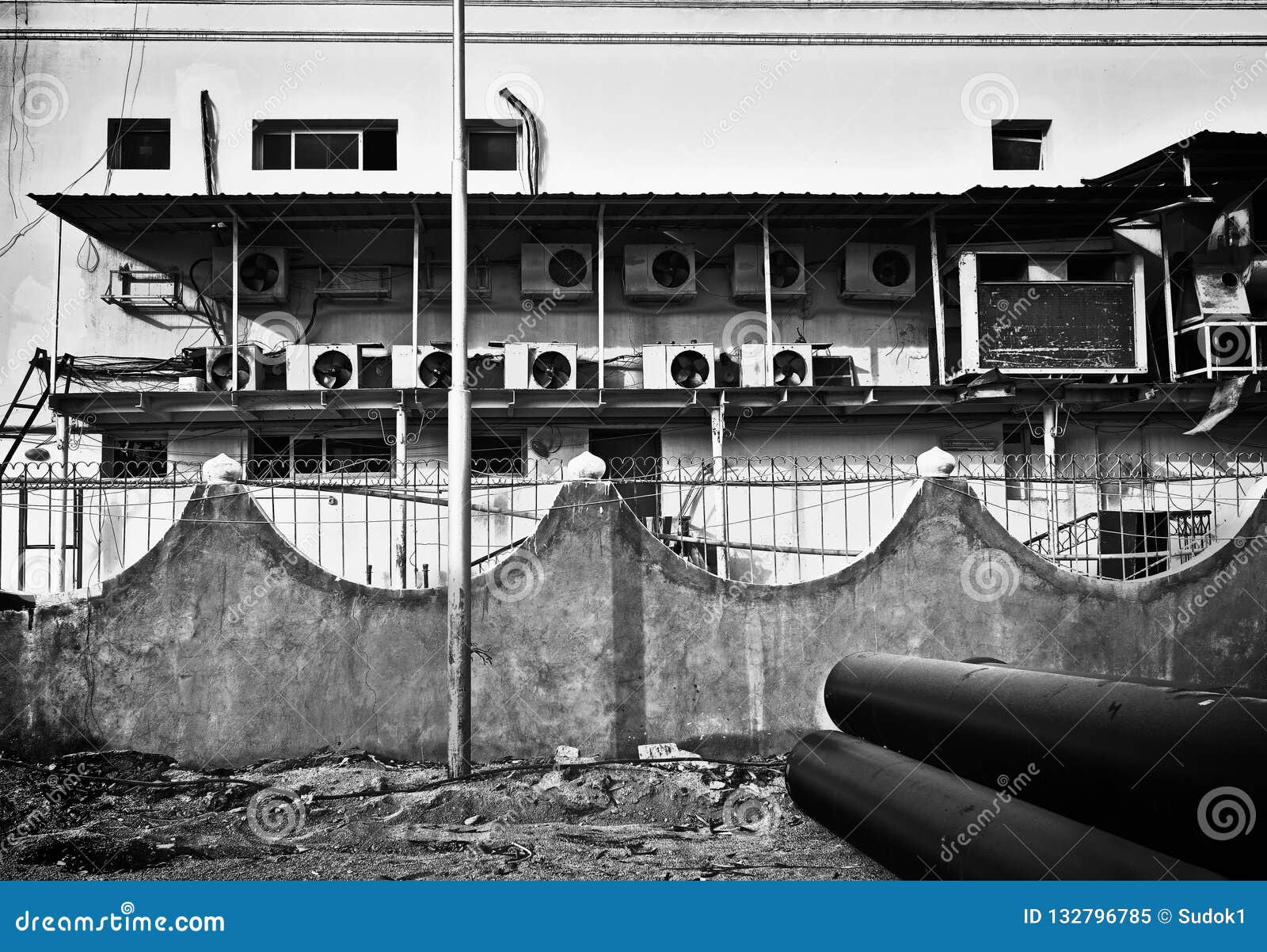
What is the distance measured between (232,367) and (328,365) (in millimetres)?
1596

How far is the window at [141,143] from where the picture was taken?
1936 cm

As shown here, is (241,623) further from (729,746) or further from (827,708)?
(827,708)

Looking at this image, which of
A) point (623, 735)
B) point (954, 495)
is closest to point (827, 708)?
point (623, 735)

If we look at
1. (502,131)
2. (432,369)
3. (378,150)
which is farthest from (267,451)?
(502,131)

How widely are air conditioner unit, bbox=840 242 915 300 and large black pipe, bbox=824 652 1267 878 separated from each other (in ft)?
46.8

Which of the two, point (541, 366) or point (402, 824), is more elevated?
point (541, 366)

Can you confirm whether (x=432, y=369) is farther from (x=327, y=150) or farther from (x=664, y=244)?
(x=327, y=150)

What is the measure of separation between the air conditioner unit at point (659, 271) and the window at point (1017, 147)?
20.4 ft

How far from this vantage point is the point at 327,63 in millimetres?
19609

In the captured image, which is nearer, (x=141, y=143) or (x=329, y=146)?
(x=141, y=143)

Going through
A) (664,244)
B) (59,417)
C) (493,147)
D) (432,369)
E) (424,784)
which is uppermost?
(493,147)

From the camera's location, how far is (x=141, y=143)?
19469mm

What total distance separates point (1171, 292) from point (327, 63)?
15737 millimetres

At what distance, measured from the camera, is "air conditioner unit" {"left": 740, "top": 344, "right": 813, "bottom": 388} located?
18.1 metres
